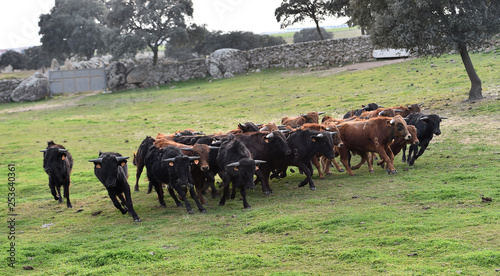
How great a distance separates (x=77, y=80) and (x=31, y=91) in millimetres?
4304

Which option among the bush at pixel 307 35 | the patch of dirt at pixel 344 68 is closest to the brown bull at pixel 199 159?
the patch of dirt at pixel 344 68

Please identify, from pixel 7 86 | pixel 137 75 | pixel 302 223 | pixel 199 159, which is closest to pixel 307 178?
pixel 199 159

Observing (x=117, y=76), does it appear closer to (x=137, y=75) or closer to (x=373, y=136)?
(x=137, y=75)

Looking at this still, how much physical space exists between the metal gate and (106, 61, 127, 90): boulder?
52.2 inches

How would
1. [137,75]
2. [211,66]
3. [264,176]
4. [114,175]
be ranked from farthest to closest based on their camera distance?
1. [137,75]
2. [211,66]
3. [264,176]
4. [114,175]

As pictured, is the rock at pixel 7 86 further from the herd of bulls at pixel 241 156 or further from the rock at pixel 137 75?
the herd of bulls at pixel 241 156

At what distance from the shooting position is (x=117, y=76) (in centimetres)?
4975

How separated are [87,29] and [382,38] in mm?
56266

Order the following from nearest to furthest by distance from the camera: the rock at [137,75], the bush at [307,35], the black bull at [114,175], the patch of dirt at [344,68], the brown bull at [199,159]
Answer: the black bull at [114,175]
the brown bull at [199,159]
the patch of dirt at [344,68]
the rock at [137,75]
the bush at [307,35]

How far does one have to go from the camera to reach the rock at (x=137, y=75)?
49.6 meters

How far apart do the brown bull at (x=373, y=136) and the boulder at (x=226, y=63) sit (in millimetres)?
33469

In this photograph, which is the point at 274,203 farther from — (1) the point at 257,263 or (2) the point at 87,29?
(2) the point at 87,29

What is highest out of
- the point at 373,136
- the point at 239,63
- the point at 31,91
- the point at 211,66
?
the point at 239,63

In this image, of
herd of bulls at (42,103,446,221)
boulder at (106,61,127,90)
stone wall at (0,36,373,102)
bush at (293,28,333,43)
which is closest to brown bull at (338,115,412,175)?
herd of bulls at (42,103,446,221)
